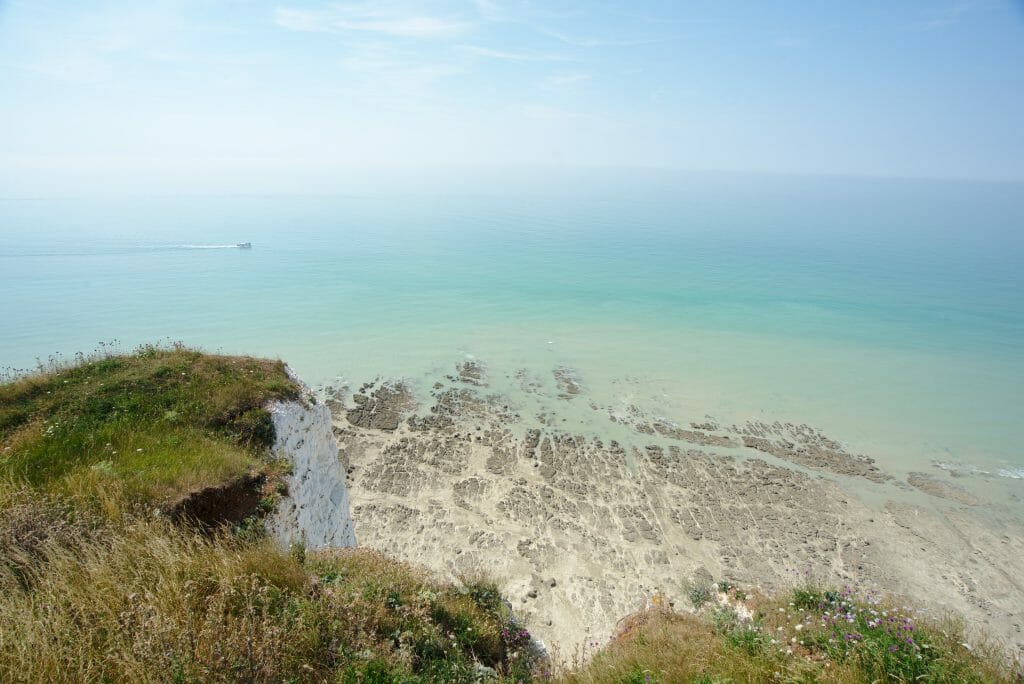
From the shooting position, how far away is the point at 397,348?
1363 inches

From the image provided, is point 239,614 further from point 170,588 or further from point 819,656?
point 819,656

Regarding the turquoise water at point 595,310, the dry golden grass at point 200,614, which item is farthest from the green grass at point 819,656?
the turquoise water at point 595,310

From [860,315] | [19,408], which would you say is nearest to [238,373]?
[19,408]

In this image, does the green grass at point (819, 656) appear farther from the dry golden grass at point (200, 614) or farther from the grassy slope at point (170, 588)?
the dry golden grass at point (200, 614)

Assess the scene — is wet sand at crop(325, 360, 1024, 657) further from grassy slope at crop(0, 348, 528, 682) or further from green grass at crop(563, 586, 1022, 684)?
grassy slope at crop(0, 348, 528, 682)

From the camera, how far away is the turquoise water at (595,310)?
1179 inches

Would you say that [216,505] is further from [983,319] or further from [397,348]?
[983,319]

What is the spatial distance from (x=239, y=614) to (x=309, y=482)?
7.00 meters

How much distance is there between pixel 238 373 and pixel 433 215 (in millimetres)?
98119

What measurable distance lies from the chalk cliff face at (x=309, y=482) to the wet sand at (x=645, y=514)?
5256 millimetres

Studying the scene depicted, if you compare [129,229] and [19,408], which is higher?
[129,229]

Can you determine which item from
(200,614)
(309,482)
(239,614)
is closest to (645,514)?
(309,482)

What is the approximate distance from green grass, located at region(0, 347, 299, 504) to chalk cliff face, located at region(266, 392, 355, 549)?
1.64 ft

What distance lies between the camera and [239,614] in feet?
17.5
